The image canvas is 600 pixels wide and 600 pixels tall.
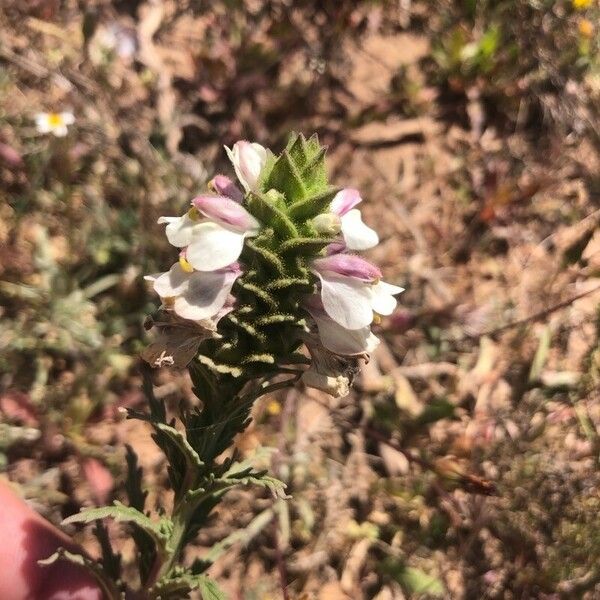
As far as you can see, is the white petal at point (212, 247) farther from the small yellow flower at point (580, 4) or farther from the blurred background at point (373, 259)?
the small yellow flower at point (580, 4)

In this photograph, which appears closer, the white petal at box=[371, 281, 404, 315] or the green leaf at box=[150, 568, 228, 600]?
the white petal at box=[371, 281, 404, 315]

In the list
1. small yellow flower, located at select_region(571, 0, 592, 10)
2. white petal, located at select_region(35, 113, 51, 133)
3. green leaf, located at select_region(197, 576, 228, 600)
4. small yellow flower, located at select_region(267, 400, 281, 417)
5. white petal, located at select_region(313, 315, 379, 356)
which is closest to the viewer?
white petal, located at select_region(313, 315, 379, 356)

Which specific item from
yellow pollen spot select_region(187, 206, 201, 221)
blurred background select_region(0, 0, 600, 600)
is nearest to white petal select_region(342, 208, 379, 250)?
yellow pollen spot select_region(187, 206, 201, 221)

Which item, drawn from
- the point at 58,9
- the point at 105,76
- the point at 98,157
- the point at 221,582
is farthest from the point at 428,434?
the point at 58,9

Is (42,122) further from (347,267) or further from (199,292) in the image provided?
(347,267)

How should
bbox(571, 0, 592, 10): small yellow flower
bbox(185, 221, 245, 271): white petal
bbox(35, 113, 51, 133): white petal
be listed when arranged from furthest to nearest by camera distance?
bbox(571, 0, 592, 10): small yellow flower, bbox(35, 113, 51, 133): white petal, bbox(185, 221, 245, 271): white petal

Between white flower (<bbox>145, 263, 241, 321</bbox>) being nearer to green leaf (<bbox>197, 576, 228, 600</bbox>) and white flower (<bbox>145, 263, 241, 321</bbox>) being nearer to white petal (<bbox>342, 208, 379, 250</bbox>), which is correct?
white petal (<bbox>342, 208, 379, 250</bbox>)

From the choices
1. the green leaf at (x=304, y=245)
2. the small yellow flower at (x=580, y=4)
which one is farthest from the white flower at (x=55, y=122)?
the small yellow flower at (x=580, y=4)
